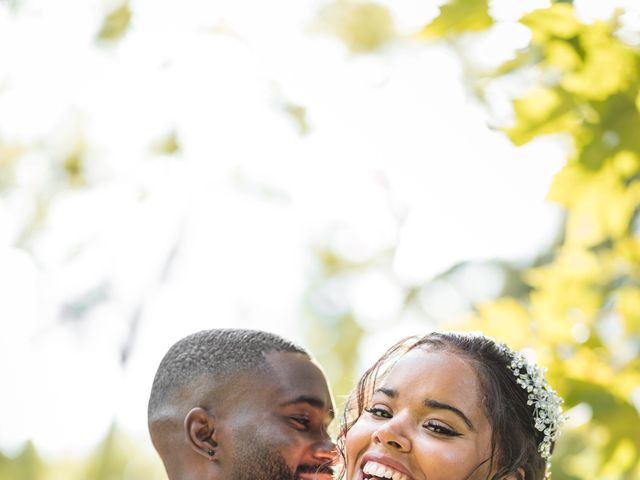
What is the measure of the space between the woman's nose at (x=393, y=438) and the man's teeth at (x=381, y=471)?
0.09 metres

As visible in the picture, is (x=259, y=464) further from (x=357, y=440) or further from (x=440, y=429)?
(x=440, y=429)

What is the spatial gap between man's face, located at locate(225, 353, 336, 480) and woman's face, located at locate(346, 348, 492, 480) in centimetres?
60

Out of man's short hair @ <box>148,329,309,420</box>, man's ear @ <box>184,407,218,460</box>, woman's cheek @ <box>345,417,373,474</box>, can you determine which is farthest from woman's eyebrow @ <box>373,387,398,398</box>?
man's ear @ <box>184,407,218,460</box>

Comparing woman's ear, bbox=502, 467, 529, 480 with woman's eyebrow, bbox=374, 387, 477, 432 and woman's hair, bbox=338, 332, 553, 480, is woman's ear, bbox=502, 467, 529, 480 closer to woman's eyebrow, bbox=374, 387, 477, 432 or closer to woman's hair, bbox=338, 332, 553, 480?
woman's hair, bbox=338, 332, 553, 480

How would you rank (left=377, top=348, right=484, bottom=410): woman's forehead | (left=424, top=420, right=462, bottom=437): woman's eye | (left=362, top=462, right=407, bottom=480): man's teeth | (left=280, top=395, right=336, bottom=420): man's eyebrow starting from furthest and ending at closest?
(left=280, top=395, right=336, bottom=420): man's eyebrow → (left=377, top=348, right=484, bottom=410): woman's forehead → (left=424, top=420, right=462, bottom=437): woman's eye → (left=362, top=462, right=407, bottom=480): man's teeth

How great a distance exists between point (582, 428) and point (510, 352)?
6.75 feet

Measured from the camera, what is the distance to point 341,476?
5270 millimetres

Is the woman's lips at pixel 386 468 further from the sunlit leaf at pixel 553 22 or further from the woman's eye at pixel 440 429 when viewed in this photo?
the sunlit leaf at pixel 553 22

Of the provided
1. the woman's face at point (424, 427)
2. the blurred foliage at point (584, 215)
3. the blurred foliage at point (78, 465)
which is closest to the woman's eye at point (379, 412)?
the woman's face at point (424, 427)

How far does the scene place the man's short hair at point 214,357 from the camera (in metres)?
5.62

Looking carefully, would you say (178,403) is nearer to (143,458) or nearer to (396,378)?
(396,378)

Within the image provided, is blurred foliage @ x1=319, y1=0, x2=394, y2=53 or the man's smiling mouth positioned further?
blurred foliage @ x1=319, y1=0, x2=394, y2=53

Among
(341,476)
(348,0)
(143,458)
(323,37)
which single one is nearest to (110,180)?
(323,37)

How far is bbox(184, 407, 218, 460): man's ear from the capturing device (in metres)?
5.45
